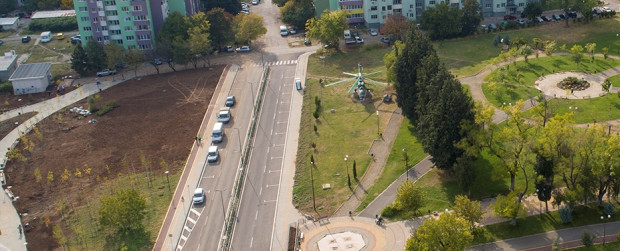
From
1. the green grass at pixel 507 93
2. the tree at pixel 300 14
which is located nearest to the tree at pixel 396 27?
the tree at pixel 300 14

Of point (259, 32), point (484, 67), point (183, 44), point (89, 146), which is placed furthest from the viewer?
point (259, 32)

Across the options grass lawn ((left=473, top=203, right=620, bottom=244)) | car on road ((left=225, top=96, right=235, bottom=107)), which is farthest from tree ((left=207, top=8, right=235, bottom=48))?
grass lawn ((left=473, top=203, right=620, bottom=244))

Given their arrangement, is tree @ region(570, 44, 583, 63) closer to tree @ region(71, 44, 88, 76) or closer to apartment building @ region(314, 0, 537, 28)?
apartment building @ region(314, 0, 537, 28)

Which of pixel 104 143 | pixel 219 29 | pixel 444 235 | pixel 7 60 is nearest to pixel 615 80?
pixel 444 235

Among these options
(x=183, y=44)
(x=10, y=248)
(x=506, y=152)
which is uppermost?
(x=183, y=44)

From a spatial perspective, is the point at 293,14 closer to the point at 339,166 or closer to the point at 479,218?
the point at 339,166

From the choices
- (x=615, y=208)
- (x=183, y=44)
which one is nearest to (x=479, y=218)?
(x=615, y=208)
